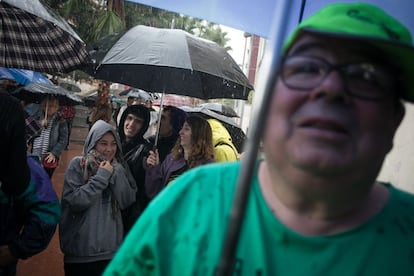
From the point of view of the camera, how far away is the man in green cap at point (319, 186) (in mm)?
890

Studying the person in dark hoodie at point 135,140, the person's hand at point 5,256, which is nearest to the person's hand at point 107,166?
the person in dark hoodie at point 135,140

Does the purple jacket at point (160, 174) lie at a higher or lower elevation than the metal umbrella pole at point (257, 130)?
lower

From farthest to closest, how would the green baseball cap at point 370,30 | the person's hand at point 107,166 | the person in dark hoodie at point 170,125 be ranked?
the person in dark hoodie at point 170,125 → the person's hand at point 107,166 → the green baseball cap at point 370,30

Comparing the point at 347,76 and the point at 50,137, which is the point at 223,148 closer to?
the point at 347,76

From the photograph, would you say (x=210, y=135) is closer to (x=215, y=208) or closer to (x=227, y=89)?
(x=227, y=89)

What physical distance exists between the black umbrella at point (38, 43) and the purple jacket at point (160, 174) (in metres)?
1.20

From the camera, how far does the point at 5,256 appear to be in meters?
2.21

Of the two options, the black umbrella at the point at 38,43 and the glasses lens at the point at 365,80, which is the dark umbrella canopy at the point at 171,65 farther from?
the glasses lens at the point at 365,80

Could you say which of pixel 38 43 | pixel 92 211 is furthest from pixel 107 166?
pixel 38 43

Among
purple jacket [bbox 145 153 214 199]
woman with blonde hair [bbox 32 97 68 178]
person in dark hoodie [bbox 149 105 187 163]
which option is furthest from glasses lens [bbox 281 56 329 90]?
woman with blonde hair [bbox 32 97 68 178]

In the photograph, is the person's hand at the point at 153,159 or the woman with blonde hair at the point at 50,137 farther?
the woman with blonde hair at the point at 50,137

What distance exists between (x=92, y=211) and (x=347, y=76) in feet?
7.92

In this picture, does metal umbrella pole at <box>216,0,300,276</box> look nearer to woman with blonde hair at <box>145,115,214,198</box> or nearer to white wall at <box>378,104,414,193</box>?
white wall at <box>378,104,414,193</box>

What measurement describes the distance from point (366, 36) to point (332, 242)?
0.46m
